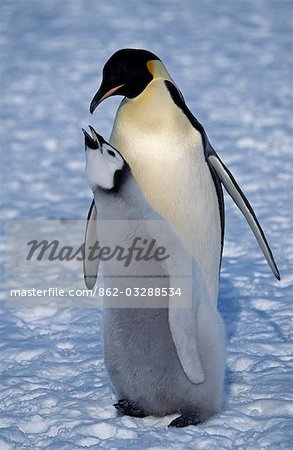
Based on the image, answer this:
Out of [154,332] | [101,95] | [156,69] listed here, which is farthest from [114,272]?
[156,69]

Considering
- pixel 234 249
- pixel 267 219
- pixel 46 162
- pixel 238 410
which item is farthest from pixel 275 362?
pixel 46 162

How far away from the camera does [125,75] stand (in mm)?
2381

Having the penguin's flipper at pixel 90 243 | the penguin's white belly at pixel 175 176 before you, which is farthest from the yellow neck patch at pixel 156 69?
the penguin's flipper at pixel 90 243

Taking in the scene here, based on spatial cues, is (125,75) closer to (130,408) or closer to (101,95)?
(101,95)

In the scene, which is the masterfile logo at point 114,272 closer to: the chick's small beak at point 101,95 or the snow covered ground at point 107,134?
the snow covered ground at point 107,134

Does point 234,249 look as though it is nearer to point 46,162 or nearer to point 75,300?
point 75,300

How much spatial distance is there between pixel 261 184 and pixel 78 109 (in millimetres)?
1848

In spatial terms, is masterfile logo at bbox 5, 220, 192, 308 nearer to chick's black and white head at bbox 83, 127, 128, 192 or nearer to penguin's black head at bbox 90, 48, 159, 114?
chick's black and white head at bbox 83, 127, 128, 192

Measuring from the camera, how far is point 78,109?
19.8ft

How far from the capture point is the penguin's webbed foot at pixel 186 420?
2.24 m

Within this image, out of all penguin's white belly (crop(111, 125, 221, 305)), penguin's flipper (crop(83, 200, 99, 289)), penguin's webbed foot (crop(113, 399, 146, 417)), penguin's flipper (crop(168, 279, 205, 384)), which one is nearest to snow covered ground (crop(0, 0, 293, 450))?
penguin's webbed foot (crop(113, 399, 146, 417))

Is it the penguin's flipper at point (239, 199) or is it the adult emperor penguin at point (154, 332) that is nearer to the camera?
the adult emperor penguin at point (154, 332)

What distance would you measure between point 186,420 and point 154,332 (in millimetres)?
243

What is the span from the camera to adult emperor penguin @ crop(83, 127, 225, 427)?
2117mm
